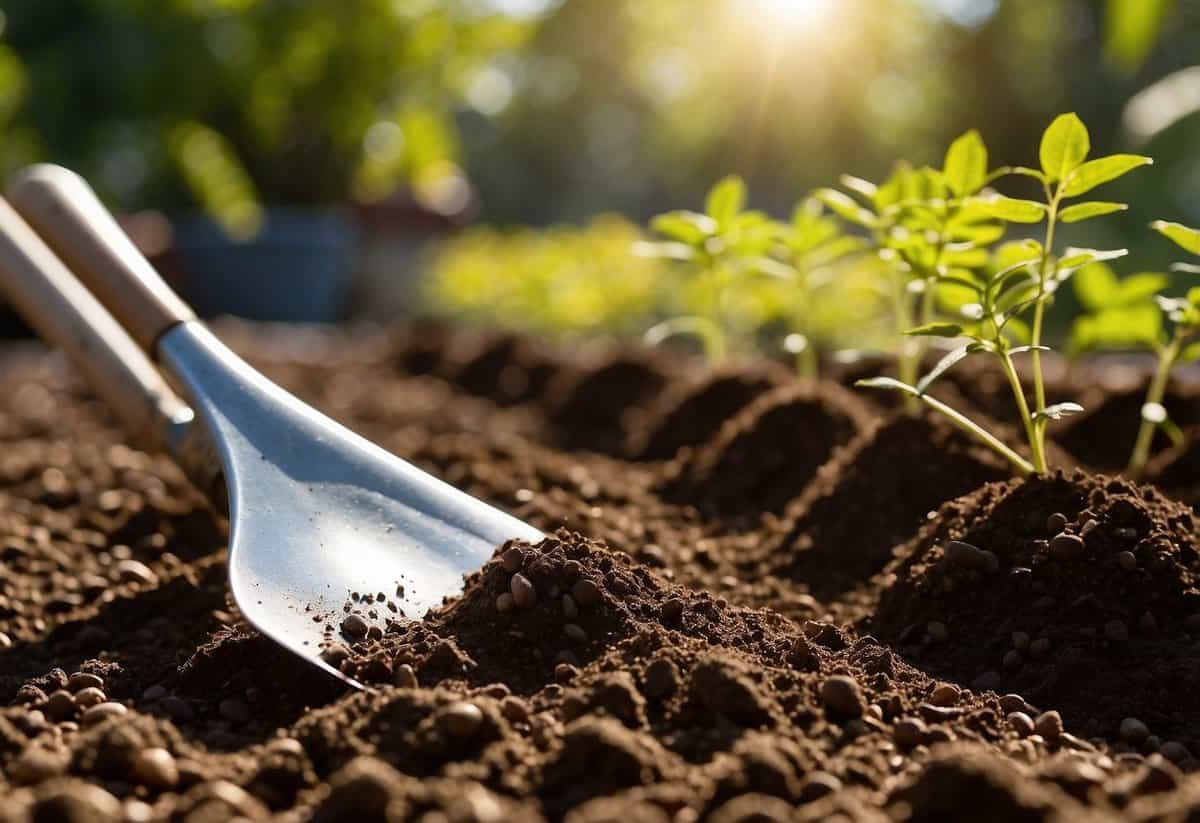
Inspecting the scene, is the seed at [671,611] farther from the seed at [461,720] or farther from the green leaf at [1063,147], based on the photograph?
the green leaf at [1063,147]

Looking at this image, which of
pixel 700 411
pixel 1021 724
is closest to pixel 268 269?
pixel 700 411

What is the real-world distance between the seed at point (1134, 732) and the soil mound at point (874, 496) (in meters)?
0.59

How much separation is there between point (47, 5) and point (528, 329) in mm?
6750

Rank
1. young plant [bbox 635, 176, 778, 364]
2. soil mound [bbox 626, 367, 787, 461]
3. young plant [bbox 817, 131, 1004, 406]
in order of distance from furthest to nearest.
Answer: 1. soil mound [bbox 626, 367, 787, 461]
2. young plant [bbox 635, 176, 778, 364]
3. young plant [bbox 817, 131, 1004, 406]

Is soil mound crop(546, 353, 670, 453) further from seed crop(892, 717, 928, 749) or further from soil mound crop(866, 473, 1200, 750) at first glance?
seed crop(892, 717, 928, 749)

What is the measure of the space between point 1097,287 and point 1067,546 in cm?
99

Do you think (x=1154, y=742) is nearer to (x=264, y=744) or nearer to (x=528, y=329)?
(x=264, y=744)

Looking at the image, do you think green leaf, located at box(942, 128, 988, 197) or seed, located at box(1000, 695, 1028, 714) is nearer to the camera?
seed, located at box(1000, 695, 1028, 714)

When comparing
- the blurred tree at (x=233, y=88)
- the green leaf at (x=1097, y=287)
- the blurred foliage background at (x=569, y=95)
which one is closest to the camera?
the green leaf at (x=1097, y=287)

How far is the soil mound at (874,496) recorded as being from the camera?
1.96 meters

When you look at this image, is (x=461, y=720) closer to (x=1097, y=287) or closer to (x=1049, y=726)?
(x=1049, y=726)

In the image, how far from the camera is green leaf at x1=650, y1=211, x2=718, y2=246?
246 centimetres

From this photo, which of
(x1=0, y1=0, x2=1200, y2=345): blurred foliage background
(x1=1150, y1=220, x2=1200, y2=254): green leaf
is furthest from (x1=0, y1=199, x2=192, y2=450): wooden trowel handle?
(x1=0, y1=0, x2=1200, y2=345): blurred foliage background

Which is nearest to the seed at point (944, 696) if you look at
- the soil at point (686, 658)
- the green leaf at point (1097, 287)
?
the soil at point (686, 658)
